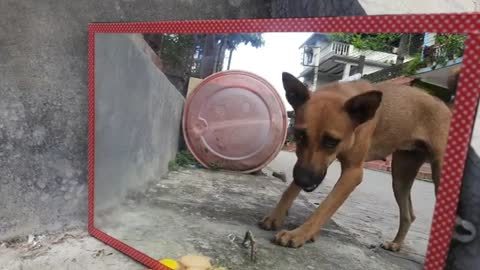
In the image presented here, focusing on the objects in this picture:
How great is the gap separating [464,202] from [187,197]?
0.94 m

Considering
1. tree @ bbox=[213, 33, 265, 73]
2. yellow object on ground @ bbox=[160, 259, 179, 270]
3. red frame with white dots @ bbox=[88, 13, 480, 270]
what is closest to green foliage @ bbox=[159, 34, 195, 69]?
tree @ bbox=[213, 33, 265, 73]

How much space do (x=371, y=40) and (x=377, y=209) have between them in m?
0.49

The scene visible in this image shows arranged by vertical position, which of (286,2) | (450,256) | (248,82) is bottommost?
(450,256)

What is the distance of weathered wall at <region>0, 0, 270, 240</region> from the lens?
68.9 inches

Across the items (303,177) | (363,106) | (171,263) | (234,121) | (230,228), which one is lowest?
(171,263)

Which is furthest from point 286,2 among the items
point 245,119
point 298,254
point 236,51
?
point 298,254

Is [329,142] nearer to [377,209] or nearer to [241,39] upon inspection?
[377,209]

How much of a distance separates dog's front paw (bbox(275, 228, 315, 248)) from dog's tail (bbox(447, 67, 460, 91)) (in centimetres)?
60

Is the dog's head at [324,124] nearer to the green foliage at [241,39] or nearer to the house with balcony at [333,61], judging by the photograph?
the house with balcony at [333,61]

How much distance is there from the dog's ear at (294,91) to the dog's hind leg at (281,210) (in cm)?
26

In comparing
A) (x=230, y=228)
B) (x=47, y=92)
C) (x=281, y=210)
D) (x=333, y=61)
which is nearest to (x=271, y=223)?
(x=281, y=210)

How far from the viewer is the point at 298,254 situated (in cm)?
129

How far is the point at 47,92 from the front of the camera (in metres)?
1.82

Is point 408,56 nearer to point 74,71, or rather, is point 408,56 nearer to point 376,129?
point 376,129
